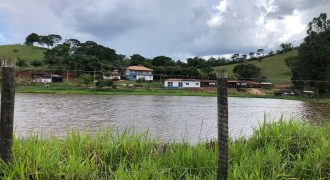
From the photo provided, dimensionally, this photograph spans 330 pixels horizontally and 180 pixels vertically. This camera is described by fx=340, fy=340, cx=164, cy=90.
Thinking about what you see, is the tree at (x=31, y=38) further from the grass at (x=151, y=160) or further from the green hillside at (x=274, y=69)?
the grass at (x=151, y=160)

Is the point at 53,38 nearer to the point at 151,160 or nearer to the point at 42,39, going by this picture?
the point at 42,39

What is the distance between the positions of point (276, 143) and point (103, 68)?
82.7m

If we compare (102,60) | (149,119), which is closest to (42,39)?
(102,60)

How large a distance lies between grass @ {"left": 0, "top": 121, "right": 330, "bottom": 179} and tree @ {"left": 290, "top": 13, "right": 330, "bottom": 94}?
5447 centimetres

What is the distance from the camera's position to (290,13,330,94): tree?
186ft

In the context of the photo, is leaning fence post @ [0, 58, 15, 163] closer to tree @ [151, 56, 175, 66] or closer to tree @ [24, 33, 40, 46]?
tree @ [151, 56, 175, 66]

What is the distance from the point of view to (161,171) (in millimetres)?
4676

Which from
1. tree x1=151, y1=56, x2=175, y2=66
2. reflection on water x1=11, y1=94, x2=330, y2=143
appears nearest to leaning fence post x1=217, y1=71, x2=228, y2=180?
reflection on water x1=11, y1=94, x2=330, y2=143

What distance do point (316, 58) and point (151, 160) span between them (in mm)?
60575

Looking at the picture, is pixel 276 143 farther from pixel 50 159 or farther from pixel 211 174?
pixel 50 159

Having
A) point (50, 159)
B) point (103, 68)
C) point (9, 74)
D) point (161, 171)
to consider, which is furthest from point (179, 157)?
point (103, 68)

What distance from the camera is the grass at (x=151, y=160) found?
421 cm

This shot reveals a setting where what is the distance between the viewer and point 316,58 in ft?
194

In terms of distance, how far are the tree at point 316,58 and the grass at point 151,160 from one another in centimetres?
5447
